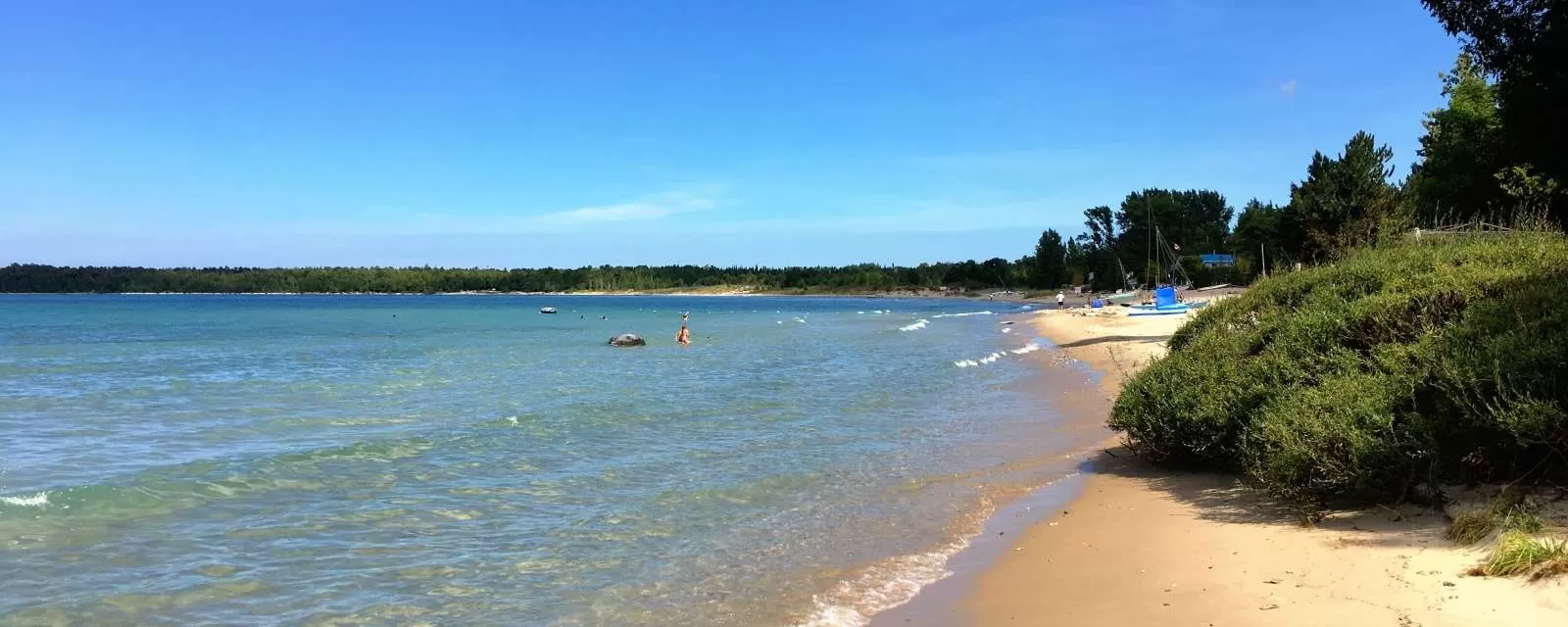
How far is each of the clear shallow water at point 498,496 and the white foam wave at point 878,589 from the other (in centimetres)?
3

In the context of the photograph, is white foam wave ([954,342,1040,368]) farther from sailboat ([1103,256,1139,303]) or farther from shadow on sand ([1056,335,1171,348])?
sailboat ([1103,256,1139,303])

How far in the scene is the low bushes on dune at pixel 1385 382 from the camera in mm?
6402

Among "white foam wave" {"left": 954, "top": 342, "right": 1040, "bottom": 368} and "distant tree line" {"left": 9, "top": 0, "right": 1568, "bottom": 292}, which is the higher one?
"distant tree line" {"left": 9, "top": 0, "right": 1568, "bottom": 292}

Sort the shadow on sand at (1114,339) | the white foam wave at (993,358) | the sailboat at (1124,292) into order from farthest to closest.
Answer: the sailboat at (1124,292), the shadow on sand at (1114,339), the white foam wave at (993,358)

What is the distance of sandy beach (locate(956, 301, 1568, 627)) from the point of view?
5.03 meters

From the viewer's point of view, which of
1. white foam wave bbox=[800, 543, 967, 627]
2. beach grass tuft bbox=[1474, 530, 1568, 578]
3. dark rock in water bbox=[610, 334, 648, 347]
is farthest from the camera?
dark rock in water bbox=[610, 334, 648, 347]

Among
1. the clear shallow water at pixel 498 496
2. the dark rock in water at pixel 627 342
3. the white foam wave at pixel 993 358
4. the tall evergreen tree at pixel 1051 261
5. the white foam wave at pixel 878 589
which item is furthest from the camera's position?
the tall evergreen tree at pixel 1051 261

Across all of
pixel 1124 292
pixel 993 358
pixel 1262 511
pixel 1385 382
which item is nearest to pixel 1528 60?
pixel 1385 382

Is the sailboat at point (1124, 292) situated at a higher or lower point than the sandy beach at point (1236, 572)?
higher

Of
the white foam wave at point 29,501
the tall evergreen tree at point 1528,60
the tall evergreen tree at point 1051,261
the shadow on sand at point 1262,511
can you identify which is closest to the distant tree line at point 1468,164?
the tall evergreen tree at point 1528,60

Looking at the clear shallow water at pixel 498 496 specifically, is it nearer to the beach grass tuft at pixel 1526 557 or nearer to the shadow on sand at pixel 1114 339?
the beach grass tuft at pixel 1526 557

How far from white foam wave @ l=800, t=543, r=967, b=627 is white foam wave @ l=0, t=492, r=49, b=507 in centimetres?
856

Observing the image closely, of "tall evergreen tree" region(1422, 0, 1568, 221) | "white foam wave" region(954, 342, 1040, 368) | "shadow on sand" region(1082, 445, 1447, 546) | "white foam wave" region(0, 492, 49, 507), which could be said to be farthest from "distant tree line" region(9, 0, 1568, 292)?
"white foam wave" region(0, 492, 49, 507)

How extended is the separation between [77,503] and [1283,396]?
12.1 metres
